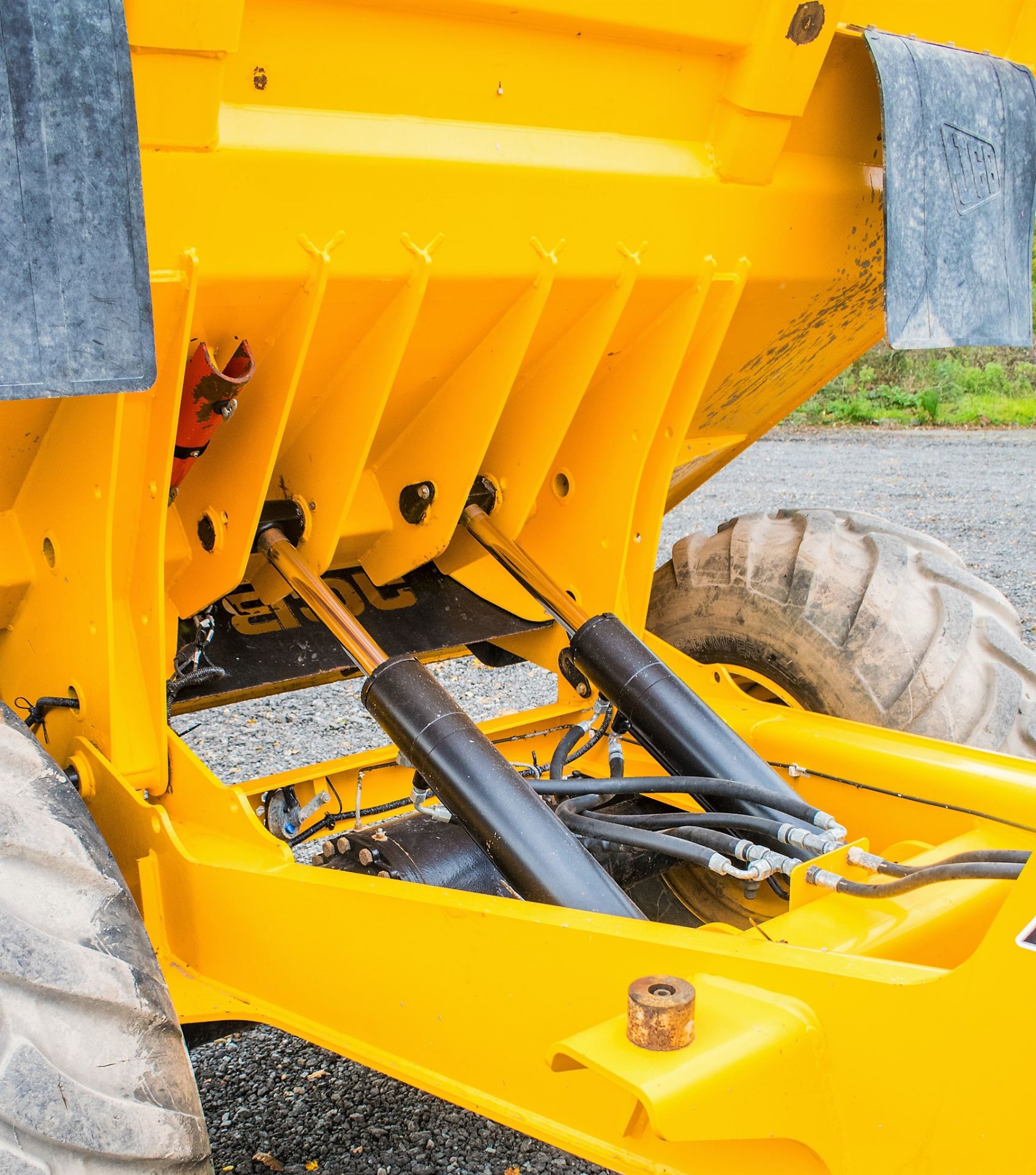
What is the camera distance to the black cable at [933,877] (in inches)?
60.8

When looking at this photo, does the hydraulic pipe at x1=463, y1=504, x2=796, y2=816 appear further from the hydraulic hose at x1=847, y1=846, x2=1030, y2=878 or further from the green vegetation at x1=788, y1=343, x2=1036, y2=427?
the green vegetation at x1=788, y1=343, x2=1036, y2=427

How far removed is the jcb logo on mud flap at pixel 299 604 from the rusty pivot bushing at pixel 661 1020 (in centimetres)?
152

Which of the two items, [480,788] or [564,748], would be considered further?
[564,748]

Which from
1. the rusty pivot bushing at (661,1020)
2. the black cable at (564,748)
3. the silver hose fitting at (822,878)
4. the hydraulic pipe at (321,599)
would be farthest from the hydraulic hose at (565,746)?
the rusty pivot bushing at (661,1020)

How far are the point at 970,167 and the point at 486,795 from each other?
148 cm

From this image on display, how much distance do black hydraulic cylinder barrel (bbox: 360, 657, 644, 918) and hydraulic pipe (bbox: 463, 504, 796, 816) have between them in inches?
13.8

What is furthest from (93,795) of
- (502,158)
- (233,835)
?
(502,158)

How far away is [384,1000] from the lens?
182cm

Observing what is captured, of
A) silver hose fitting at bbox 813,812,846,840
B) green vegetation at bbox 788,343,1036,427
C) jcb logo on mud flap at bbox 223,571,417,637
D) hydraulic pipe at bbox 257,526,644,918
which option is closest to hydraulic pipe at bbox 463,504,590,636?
jcb logo on mud flap at bbox 223,571,417,637

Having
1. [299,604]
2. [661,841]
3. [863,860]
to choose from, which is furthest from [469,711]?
[863,860]

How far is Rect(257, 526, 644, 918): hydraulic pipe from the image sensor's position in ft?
6.35

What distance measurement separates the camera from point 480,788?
2016 mm

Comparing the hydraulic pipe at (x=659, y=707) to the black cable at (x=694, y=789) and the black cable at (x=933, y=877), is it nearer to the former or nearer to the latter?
the black cable at (x=694, y=789)

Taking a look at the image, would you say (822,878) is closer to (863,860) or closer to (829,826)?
(863,860)
